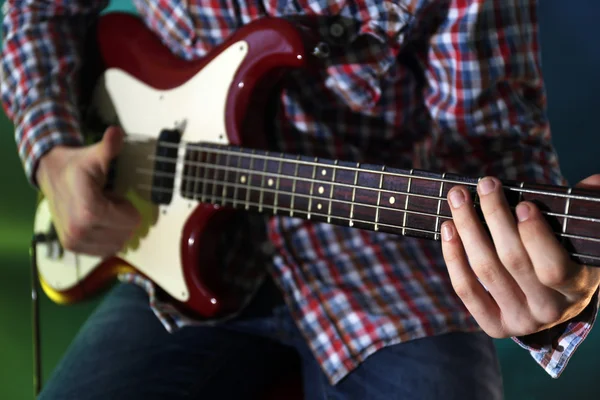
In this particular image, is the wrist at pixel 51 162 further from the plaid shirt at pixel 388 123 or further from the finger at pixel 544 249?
the finger at pixel 544 249

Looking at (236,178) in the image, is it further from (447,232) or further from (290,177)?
(447,232)

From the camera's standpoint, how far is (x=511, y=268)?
0.48 metres

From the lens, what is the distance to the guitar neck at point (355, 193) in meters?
0.45

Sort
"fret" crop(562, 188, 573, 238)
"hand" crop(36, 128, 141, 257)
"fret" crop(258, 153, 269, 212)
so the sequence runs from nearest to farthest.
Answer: "fret" crop(562, 188, 573, 238), "fret" crop(258, 153, 269, 212), "hand" crop(36, 128, 141, 257)

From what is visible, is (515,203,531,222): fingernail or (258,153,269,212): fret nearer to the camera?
(515,203,531,222): fingernail

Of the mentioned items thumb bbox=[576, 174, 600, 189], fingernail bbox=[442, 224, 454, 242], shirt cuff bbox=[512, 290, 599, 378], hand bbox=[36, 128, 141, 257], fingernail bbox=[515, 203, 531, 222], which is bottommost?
shirt cuff bbox=[512, 290, 599, 378]

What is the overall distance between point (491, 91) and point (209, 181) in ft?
1.12

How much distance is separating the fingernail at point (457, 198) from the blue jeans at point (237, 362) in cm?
24

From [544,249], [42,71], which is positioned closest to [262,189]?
[544,249]

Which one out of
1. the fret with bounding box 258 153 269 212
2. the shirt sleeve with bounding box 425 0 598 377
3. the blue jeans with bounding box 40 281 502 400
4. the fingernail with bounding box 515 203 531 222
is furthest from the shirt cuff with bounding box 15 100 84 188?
the fingernail with bounding box 515 203 531 222

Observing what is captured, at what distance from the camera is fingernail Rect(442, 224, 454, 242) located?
1.61 ft

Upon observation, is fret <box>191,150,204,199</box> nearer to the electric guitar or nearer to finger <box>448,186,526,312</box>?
the electric guitar

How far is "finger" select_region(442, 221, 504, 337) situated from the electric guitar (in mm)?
15

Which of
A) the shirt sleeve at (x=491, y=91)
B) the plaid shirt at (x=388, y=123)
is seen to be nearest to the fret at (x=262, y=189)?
the plaid shirt at (x=388, y=123)
